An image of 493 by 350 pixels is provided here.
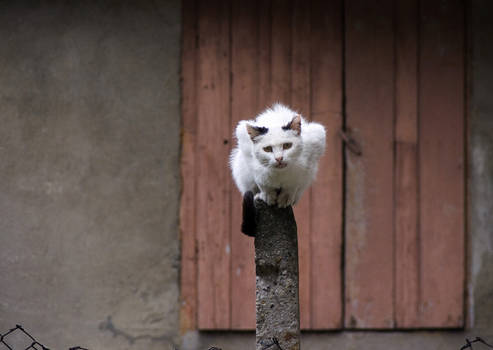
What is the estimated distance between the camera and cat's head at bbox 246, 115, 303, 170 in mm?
2348

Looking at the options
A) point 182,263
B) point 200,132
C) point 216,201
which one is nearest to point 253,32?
point 200,132

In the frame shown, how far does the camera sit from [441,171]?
177 inches

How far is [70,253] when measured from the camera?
4.53 metres

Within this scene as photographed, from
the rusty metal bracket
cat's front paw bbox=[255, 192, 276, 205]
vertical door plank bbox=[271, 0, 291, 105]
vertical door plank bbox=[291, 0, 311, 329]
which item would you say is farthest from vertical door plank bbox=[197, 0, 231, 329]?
cat's front paw bbox=[255, 192, 276, 205]

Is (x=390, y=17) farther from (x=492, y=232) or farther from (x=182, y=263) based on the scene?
(x=182, y=263)

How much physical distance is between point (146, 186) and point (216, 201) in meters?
0.50

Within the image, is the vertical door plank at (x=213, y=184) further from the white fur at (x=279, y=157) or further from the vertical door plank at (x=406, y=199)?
the white fur at (x=279, y=157)

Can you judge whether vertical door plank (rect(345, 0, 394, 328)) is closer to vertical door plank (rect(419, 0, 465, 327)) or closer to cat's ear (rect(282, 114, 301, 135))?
vertical door plank (rect(419, 0, 465, 327))

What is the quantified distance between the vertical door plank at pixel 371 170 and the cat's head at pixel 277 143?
218 centimetres

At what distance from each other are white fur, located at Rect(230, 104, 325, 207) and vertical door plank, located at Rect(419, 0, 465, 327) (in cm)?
211

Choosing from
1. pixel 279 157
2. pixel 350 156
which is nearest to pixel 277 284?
pixel 279 157

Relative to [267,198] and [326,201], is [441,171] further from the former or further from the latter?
[267,198]

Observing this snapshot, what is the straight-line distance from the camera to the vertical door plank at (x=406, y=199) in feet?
14.7

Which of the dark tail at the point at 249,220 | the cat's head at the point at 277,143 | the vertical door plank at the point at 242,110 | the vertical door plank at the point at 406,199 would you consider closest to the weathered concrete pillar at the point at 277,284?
the dark tail at the point at 249,220
